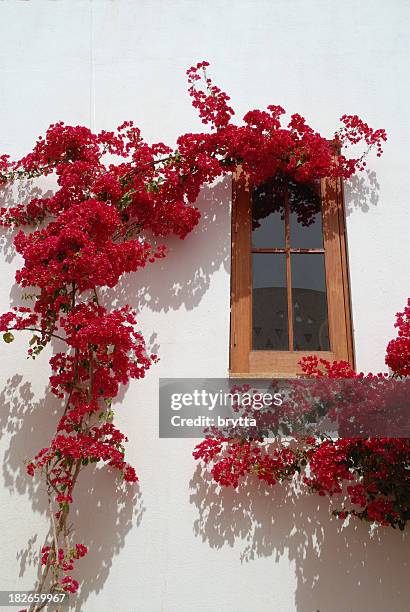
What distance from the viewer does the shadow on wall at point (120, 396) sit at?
2596mm

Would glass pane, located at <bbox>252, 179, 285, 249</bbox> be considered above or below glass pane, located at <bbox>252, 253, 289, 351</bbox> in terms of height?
above

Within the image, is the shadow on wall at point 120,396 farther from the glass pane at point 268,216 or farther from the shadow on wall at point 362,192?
the shadow on wall at point 362,192

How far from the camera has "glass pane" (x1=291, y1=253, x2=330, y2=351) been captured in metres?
2.93

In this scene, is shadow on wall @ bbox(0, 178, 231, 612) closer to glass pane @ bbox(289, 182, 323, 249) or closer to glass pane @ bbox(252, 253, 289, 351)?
glass pane @ bbox(252, 253, 289, 351)

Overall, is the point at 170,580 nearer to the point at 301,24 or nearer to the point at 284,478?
the point at 284,478

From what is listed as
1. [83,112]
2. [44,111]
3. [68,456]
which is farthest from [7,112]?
[68,456]

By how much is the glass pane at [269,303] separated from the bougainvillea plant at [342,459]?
28 cm

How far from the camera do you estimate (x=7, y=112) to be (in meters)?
3.31

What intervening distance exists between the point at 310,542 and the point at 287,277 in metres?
1.31

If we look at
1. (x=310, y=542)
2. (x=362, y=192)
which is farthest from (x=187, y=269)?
(x=310, y=542)

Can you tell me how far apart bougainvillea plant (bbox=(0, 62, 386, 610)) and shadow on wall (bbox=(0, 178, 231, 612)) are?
59mm

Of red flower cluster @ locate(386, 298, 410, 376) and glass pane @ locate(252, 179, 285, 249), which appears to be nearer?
red flower cluster @ locate(386, 298, 410, 376)

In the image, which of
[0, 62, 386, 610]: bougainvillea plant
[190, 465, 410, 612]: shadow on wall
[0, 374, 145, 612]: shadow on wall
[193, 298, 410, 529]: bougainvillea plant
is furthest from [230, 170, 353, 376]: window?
[0, 374, 145, 612]: shadow on wall

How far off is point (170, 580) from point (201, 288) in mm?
1386
